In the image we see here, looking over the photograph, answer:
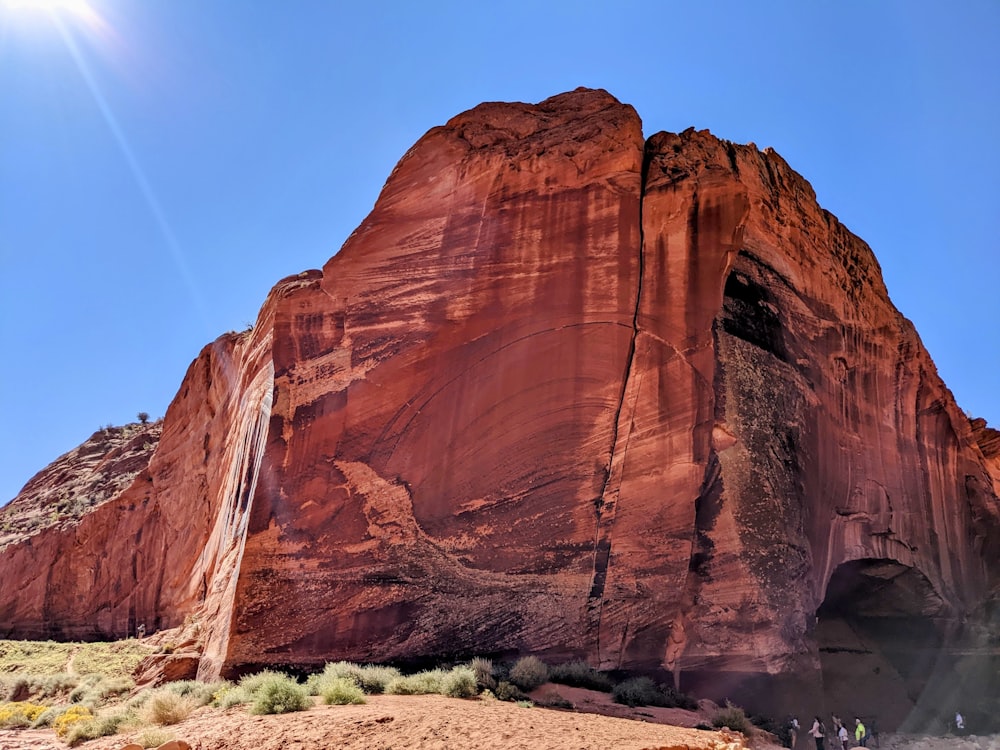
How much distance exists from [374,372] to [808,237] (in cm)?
1321

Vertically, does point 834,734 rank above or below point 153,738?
below

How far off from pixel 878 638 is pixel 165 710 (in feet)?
74.6

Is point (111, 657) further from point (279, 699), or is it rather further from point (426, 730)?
point (426, 730)

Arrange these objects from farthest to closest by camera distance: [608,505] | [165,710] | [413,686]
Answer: [608,505], [413,686], [165,710]

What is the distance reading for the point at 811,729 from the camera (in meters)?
15.4

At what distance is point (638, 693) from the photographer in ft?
41.1

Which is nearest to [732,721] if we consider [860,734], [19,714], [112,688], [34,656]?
[860,734]

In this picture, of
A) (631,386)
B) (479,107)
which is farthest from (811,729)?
(479,107)

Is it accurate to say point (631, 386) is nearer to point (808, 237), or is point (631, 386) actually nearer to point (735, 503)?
point (735, 503)

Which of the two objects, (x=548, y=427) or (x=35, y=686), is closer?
(x=548, y=427)

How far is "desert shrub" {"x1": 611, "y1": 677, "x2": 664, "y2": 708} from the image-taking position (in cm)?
1235

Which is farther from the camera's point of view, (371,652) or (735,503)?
(735,503)

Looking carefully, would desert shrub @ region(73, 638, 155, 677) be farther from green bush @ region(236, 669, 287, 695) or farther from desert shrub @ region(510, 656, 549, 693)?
desert shrub @ region(510, 656, 549, 693)

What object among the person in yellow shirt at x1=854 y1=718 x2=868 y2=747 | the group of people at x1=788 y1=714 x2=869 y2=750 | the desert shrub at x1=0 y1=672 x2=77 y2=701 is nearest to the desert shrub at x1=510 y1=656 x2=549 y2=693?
the group of people at x1=788 y1=714 x2=869 y2=750
